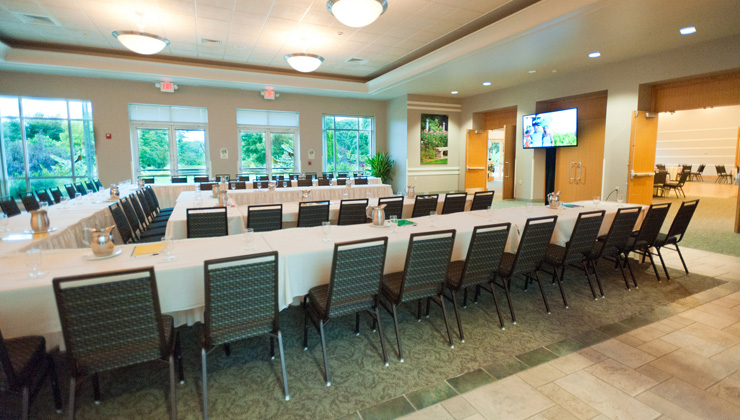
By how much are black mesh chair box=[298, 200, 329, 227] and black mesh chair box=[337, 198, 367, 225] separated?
7.9 inches

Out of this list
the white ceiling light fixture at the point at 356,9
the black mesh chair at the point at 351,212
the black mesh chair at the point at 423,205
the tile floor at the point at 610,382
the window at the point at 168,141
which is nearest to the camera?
the tile floor at the point at 610,382

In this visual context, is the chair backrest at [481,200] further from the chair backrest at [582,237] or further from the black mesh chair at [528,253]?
the black mesh chair at [528,253]

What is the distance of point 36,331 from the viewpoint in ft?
6.82

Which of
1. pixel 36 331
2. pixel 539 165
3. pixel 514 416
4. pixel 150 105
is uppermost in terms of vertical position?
pixel 150 105

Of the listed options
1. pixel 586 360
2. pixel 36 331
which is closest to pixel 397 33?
pixel 586 360

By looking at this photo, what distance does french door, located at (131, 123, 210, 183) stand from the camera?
10.8 metres

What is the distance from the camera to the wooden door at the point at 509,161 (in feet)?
38.9

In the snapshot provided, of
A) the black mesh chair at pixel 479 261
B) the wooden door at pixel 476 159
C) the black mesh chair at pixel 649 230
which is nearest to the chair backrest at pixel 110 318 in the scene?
the black mesh chair at pixel 479 261

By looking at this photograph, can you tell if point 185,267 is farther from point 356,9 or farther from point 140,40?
point 140,40

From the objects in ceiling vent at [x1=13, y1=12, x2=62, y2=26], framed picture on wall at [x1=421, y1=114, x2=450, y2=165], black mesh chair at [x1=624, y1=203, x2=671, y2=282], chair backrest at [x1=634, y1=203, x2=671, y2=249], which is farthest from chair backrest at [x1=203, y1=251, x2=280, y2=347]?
framed picture on wall at [x1=421, y1=114, x2=450, y2=165]

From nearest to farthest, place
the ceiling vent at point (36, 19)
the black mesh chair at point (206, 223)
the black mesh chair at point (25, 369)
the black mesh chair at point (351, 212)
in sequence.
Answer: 1. the black mesh chair at point (25, 369)
2. the black mesh chair at point (206, 223)
3. the black mesh chair at point (351, 212)
4. the ceiling vent at point (36, 19)

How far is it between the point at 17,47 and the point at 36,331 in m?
9.79

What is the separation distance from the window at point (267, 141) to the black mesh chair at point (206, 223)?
26.4 ft

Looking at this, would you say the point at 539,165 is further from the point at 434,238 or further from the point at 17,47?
the point at 17,47
